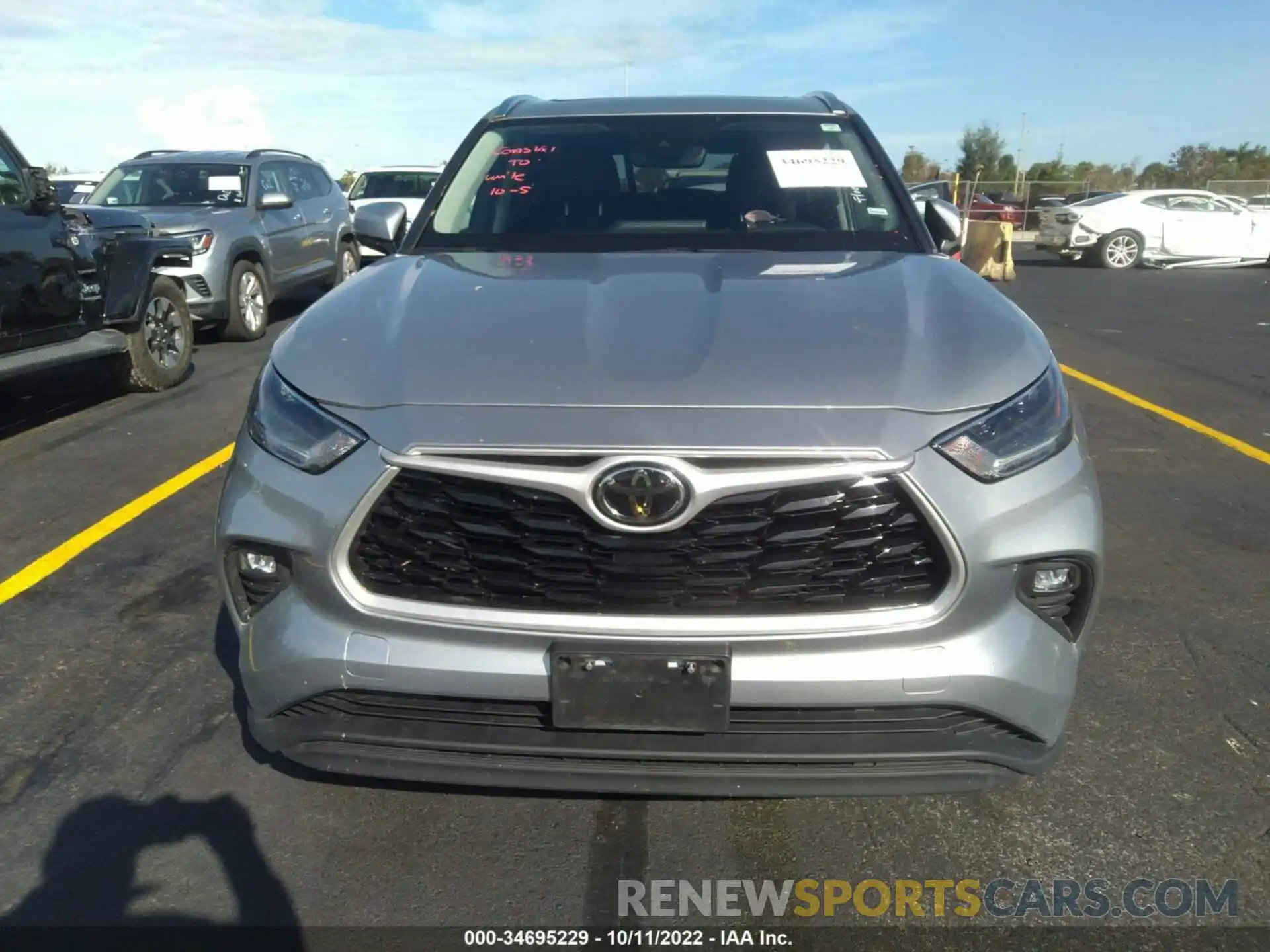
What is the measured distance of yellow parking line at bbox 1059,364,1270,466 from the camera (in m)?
5.82

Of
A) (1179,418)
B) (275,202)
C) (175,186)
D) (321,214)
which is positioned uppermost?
(175,186)

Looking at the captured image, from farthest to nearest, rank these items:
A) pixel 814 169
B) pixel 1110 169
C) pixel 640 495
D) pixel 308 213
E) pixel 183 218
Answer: pixel 1110 169 → pixel 308 213 → pixel 183 218 → pixel 814 169 → pixel 640 495

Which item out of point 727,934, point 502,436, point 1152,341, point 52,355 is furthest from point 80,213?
point 1152,341

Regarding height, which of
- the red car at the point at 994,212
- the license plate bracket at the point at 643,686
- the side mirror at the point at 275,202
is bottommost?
the red car at the point at 994,212

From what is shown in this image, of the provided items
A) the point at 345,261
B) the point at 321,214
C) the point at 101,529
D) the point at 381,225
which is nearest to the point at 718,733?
the point at 381,225

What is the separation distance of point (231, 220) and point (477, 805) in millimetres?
8172

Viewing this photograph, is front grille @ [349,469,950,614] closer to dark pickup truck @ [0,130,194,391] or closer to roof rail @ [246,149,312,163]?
dark pickup truck @ [0,130,194,391]

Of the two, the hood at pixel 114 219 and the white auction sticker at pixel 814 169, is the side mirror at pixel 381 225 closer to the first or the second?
the white auction sticker at pixel 814 169

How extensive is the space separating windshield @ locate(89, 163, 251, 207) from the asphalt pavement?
20.8 ft

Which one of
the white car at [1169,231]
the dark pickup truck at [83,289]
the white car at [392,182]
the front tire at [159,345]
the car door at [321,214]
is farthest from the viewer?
the white car at [1169,231]

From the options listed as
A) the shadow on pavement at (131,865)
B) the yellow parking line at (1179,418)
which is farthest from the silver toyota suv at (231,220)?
the yellow parking line at (1179,418)

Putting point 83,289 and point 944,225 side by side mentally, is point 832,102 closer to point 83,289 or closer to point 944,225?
point 944,225

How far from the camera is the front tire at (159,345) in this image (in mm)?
7207

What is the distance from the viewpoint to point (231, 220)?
31.2 feet
